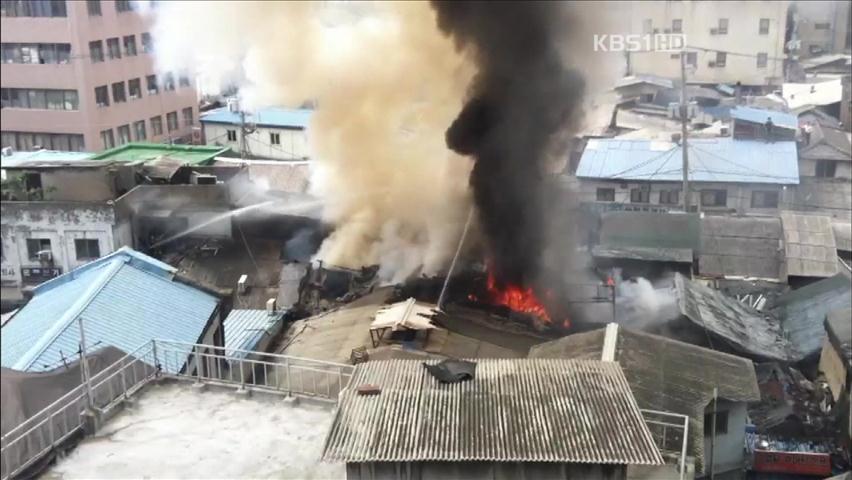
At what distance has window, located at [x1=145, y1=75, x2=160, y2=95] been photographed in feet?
58.6

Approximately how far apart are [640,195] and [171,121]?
12208 millimetres

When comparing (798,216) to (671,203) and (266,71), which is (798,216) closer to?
(671,203)

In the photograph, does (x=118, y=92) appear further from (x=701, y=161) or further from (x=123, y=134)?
(x=701, y=161)

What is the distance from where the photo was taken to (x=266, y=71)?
21.7 metres

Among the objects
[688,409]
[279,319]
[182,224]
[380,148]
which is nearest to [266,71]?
[380,148]

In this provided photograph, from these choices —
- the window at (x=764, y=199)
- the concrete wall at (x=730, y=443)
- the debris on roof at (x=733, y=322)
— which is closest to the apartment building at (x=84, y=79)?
the concrete wall at (x=730, y=443)

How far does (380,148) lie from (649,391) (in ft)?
41.8

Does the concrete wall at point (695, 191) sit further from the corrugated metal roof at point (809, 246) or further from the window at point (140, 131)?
the window at point (140, 131)

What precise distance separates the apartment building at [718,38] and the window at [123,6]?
24.6 metres

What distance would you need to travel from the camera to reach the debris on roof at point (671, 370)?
34.7 feet

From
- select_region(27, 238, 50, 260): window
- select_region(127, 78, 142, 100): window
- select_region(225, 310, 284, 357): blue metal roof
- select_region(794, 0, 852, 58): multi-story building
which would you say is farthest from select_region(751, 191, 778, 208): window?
select_region(794, 0, 852, 58): multi-story building

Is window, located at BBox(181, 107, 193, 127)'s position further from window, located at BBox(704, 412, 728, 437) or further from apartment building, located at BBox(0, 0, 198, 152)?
window, located at BBox(704, 412, 728, 437)

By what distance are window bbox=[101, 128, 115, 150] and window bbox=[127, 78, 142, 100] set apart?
0.87 metres

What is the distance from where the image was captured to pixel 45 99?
11.9m
